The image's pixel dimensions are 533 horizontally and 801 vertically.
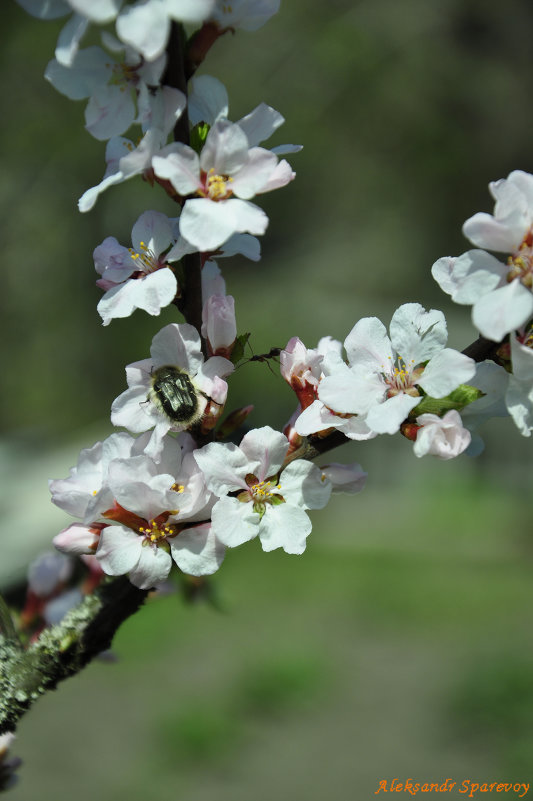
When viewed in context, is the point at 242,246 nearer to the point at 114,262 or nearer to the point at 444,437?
the point at 114,262

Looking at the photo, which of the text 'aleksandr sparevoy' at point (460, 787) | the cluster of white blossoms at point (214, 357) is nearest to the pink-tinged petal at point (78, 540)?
the cluster of white blossoms at point (214, 357)

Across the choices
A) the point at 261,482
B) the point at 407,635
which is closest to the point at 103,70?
the point at 261,482

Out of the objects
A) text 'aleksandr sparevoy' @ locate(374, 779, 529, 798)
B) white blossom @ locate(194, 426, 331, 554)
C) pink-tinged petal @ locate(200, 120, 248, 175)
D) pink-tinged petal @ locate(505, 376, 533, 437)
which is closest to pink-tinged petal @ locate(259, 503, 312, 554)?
white blossom @ locate(194, 426, 331, 554)

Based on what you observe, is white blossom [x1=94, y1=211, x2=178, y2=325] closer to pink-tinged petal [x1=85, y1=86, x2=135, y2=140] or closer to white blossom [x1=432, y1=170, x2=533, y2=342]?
pink-tinged petal [x1=85, y1=86, x2=135, y2=140]

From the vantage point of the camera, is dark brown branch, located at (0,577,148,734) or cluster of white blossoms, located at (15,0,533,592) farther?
dark brown branch, located at (0,577,148,734)

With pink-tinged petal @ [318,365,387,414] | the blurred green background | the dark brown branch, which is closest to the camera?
pink-tinged petal @ [318,365,387,414]

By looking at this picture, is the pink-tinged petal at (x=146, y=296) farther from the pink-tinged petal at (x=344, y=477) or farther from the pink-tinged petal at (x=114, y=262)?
the pink-tinged petal at (x=344, y=477)
